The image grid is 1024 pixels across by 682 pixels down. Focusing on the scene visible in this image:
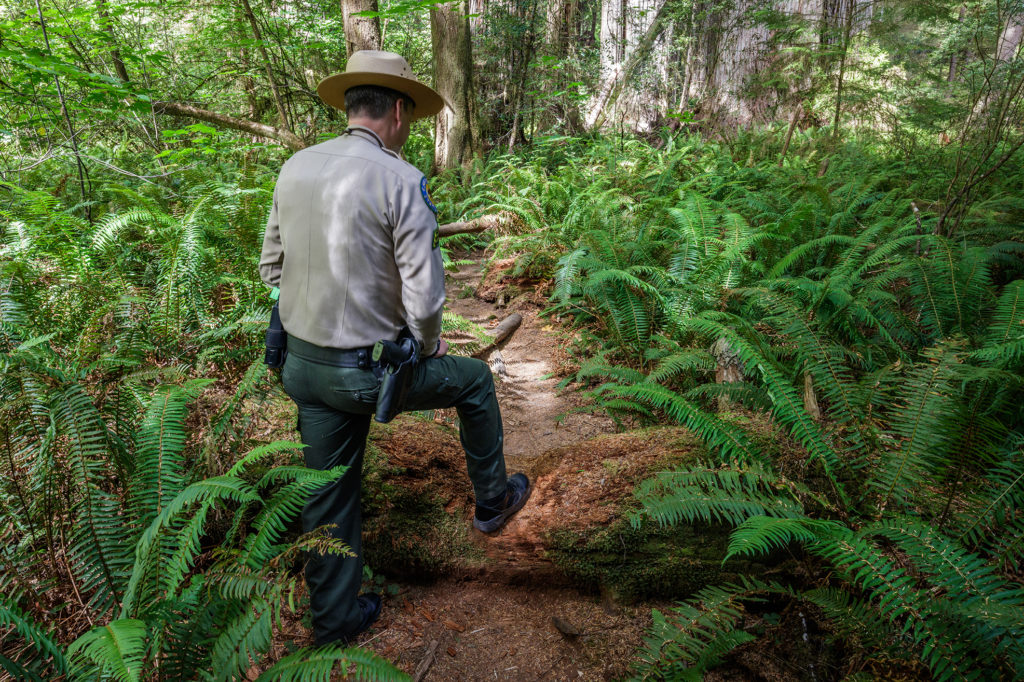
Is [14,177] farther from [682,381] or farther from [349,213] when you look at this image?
[682,381]

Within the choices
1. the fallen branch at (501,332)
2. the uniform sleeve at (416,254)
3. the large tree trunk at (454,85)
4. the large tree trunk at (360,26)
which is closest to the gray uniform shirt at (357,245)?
the uniform sleeve at (416,254)

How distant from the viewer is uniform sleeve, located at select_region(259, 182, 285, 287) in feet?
8.36

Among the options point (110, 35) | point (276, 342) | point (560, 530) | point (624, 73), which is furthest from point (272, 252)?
point (624, 73)

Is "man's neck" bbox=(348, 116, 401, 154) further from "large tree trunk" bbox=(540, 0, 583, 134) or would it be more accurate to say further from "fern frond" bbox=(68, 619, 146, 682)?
"large tree trunk" bbox=(540, 0, 583, 134)

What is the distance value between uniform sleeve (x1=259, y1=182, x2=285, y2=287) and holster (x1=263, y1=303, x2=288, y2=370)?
0.79 feet

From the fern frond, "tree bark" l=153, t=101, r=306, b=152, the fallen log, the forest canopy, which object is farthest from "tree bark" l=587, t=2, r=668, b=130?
the fern frond

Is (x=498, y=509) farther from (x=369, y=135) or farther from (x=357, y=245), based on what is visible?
(x=369, y=135)

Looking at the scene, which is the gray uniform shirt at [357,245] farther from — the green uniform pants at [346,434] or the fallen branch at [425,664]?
the fallen branch at [425,664]

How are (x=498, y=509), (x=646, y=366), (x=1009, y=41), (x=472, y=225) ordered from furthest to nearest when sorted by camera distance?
1. (x=1009, y=41)
2. (x=472, y=225)
3. (x=646, y=366)
4. (x=498, y=509)

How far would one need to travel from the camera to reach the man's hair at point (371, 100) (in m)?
2.37

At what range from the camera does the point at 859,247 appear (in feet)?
14.7

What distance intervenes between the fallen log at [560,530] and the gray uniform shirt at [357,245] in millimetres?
1002

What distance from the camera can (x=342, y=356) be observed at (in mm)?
2268

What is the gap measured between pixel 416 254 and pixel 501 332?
10.3ft
